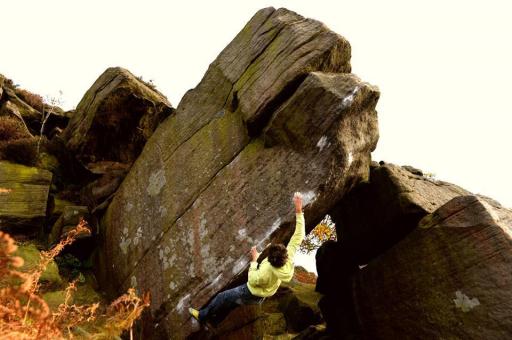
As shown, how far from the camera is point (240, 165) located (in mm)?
10375

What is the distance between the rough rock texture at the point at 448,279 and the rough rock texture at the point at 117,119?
8794 millimetres

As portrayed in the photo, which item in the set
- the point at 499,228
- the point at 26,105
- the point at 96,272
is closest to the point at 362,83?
the point at 499,228

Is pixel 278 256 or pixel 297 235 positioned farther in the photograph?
pixel 297 235

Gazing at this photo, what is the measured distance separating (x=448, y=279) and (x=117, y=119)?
11266 mm

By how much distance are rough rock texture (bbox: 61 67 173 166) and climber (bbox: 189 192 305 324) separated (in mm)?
6888

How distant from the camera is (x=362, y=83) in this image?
9625mm

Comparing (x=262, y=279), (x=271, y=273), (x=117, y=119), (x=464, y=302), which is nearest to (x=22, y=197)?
(x=117, y=119)

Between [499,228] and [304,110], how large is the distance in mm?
5209

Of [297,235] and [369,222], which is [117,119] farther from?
[369,222]

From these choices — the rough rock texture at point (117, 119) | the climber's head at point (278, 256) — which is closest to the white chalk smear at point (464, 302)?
the climber's head at point (278, 256)

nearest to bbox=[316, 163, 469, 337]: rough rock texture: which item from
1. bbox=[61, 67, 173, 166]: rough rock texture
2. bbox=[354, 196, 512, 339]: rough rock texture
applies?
bbox=[354, 196, 512, 339]: rough rock texture

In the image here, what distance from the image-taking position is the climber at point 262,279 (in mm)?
7655

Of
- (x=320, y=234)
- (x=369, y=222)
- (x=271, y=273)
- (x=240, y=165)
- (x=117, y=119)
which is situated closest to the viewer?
(x=271, y=273)

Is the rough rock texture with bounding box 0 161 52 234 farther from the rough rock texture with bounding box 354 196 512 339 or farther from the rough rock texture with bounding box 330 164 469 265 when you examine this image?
the rough rock texture with bounding box 354 196 512 339
